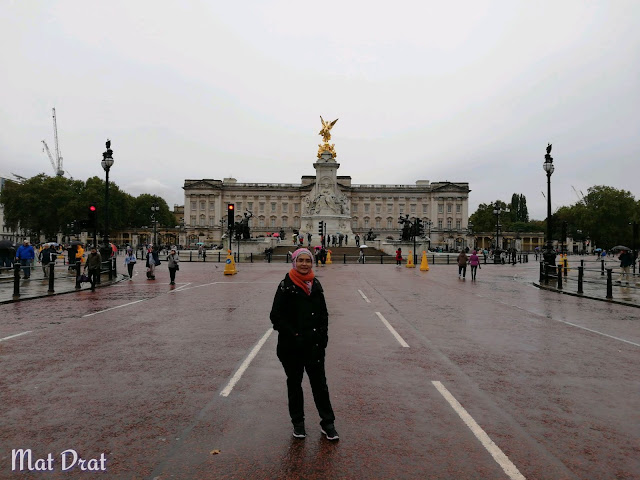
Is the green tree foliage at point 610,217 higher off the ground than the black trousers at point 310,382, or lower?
higher

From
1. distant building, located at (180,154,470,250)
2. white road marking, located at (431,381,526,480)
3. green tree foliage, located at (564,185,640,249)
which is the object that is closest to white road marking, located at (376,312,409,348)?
white road marking, located at (431,381,526,480)

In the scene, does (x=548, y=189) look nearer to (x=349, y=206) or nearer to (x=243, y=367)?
(x=243, y=367)

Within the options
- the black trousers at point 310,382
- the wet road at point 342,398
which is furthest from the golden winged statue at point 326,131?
the black trousers at point 310,382

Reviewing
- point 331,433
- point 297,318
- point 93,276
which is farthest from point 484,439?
point 93,276

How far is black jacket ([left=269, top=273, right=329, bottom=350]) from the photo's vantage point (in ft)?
15.5

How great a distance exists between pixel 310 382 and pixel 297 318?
68cm

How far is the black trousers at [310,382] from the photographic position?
4.79 meters

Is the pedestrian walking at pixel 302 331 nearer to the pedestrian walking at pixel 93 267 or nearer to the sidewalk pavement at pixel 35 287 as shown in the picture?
the sidewalk pavement at pixel 35 287

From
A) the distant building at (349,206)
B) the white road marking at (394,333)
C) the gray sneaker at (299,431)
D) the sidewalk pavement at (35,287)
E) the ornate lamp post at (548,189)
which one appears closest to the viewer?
the gray sneaker at (299,431)

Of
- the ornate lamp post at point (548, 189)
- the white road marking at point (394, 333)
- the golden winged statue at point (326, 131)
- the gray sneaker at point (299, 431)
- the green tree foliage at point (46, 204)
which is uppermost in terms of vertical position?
the golden winged statue at point (326, 131)

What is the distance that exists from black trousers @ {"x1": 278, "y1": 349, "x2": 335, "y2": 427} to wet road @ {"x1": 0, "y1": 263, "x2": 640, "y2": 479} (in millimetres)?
258

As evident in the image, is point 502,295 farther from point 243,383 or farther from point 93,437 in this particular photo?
point 93,437

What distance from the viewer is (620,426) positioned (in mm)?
5328

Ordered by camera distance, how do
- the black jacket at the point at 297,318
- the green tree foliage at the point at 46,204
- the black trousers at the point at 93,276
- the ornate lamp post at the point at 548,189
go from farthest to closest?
the green tree foliage at the point at 46,204 → the ornate lamp post at the point at 548,189 → the black trousers at the point at 93,276 → the black jacket at the point at 297,318
